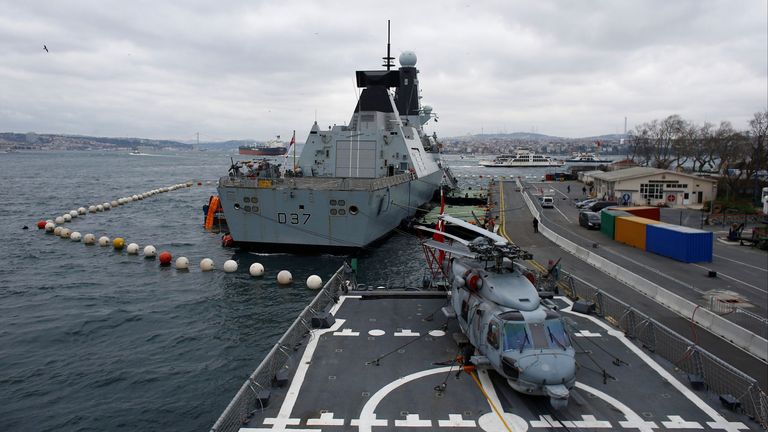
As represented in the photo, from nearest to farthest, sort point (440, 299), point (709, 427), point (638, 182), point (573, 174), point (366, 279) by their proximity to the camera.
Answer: point (709, 427) < point (440, 299) < point (366, 279) < point (638, 182) < point (573, 174)

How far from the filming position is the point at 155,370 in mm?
15883

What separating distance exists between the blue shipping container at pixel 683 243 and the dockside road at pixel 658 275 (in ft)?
1.76

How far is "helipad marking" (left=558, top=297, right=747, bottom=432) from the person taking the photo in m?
9.60

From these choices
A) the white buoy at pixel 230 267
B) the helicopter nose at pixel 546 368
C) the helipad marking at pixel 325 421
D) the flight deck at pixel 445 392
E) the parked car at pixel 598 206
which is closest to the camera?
the helipad marking at pixel 325 421

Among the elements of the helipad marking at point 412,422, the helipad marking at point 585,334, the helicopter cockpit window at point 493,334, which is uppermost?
the helicopter cockpit window at point 493,334

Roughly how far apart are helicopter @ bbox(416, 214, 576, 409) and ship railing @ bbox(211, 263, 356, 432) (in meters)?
4.32

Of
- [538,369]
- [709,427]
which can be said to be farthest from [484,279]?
[709,427]

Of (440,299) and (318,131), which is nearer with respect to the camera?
(440,299)

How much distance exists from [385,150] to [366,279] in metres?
14.2

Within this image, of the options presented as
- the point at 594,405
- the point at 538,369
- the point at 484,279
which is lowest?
the point at 594,405

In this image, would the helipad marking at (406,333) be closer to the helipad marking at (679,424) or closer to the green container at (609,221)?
the helipad marking at (679,424)

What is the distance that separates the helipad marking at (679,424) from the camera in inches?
376

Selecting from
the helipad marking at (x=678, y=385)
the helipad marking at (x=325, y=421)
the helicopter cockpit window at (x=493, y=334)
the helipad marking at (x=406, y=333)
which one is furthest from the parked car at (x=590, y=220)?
the helipad marking at (x=325, y=421)

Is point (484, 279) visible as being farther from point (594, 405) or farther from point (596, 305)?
point (596, 305)
